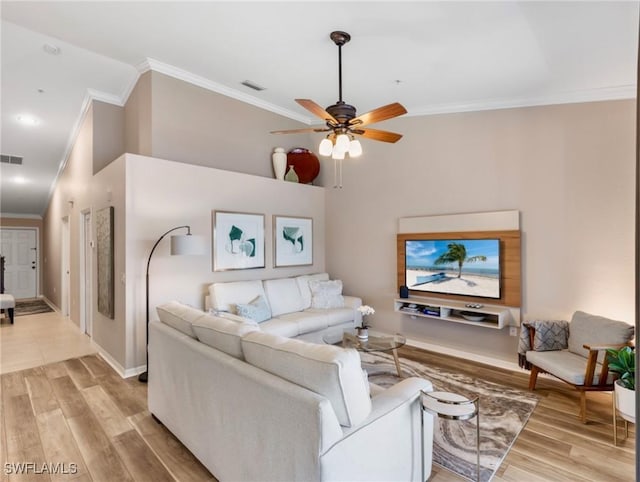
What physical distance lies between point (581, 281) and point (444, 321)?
5.13ft

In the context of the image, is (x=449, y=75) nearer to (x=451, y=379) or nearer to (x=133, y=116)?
(x=451, y=379)

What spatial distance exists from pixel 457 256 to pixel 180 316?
3287 mm

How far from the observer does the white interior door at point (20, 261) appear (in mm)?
8938

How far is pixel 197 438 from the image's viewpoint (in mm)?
2109

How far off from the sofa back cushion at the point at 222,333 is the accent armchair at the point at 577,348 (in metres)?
2.63

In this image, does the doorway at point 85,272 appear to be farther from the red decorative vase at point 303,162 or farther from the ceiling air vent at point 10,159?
the red decorative vase at point 303,162

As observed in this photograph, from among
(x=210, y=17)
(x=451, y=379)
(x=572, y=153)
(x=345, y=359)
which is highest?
(x=210, y=17)

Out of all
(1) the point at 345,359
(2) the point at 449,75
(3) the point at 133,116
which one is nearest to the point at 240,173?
(3) the point at 133,116

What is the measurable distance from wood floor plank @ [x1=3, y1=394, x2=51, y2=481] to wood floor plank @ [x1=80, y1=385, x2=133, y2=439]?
15.2 inches

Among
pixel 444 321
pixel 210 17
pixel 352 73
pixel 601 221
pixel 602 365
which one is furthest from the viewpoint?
pixel 444 321

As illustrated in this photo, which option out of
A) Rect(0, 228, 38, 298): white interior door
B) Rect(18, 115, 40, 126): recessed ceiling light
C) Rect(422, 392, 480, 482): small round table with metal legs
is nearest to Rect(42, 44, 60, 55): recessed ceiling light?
Rect(18, 115, 40, 126): recessed ceiling light

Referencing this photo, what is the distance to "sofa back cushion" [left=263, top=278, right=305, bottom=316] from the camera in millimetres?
4527

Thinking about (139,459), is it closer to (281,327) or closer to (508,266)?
(281,327)

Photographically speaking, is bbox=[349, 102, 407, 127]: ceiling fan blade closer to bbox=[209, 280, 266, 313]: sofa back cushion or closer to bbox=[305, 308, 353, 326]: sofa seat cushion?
bbox=[209, 280, 266, 313]: sofa back cushion
